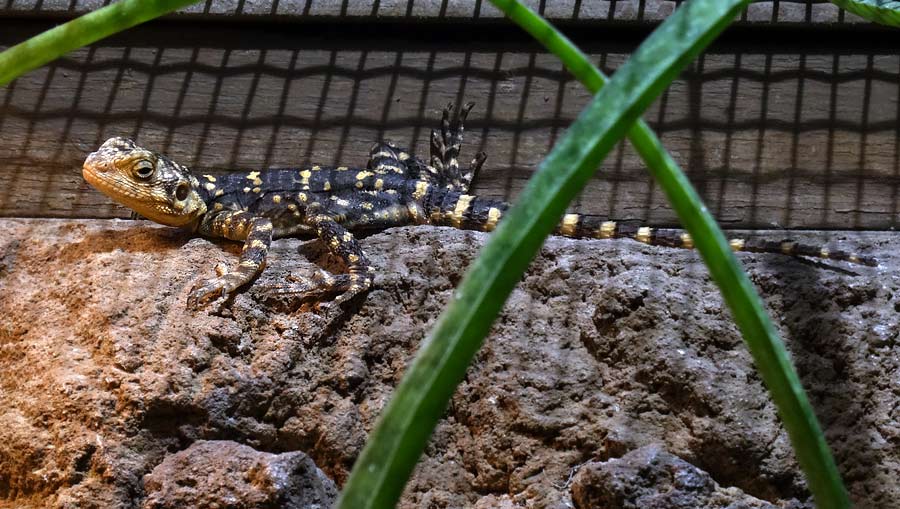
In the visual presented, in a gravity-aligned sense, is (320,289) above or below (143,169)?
below

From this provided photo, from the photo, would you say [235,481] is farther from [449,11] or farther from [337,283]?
[449,11]

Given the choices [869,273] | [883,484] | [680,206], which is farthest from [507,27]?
[680,206]

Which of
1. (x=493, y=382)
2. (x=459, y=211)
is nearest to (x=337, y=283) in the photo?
(x=493, y=382)

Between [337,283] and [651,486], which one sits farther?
[337,283]

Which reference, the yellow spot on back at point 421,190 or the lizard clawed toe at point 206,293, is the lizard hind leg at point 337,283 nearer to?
the lizard clawed toe at point 206,293

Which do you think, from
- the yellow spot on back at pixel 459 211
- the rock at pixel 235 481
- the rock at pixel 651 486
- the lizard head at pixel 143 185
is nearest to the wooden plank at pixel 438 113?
the yellow spot on back at pixel 459 211

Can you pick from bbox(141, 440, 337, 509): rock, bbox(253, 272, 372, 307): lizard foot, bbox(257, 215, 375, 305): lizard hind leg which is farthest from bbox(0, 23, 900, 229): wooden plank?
bbox(141, 440, 337, 509): rock
